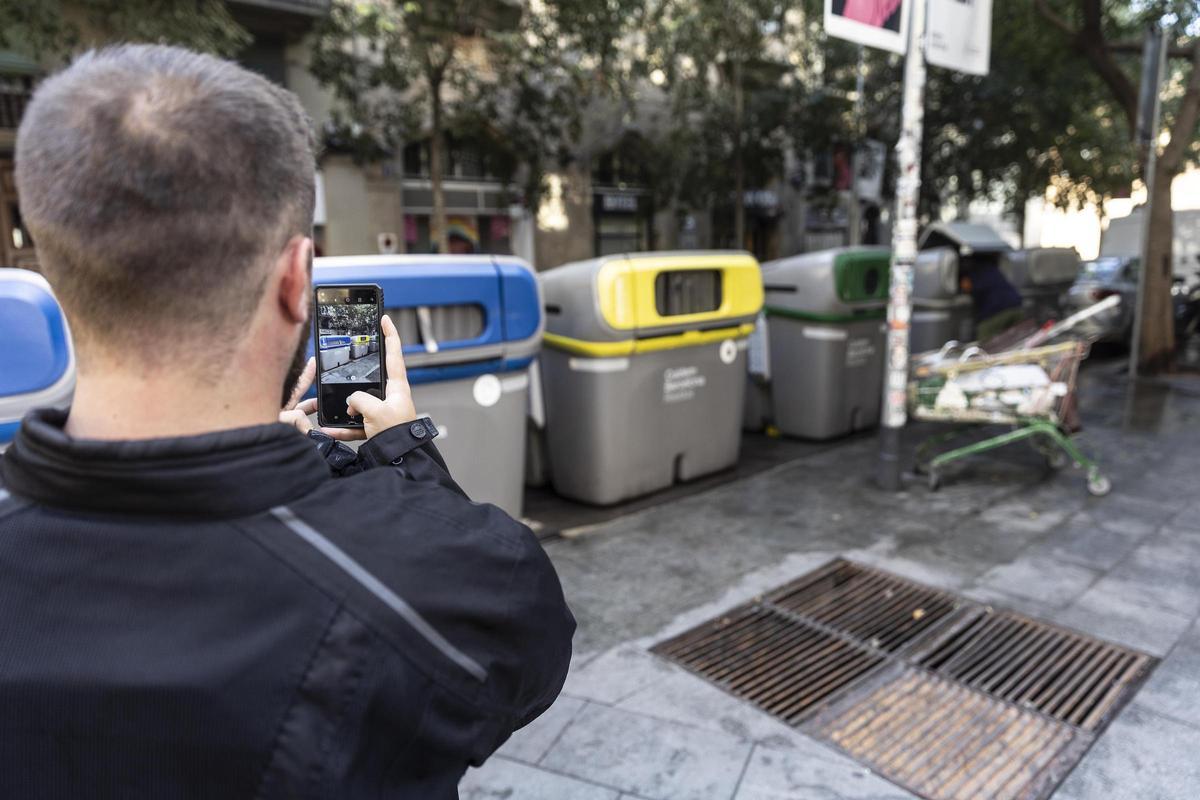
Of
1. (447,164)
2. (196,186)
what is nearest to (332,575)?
(196,186)

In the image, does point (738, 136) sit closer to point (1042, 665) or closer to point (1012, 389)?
point (1012, 389)

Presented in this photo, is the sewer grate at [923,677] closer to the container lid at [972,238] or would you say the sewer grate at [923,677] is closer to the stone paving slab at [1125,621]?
the stone paving slab at [1125,621]

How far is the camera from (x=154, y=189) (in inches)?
32.9

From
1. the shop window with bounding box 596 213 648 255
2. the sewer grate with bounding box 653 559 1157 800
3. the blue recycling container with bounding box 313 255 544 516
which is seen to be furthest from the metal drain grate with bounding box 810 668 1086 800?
the shop window with bounding box 596 213 648 255

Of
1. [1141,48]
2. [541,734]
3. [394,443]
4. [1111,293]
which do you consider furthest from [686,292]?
[1111,293]

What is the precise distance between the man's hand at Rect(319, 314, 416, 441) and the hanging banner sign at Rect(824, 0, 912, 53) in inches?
157

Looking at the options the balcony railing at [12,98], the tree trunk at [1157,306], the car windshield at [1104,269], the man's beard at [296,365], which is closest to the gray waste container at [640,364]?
the man's beard at [296,365]

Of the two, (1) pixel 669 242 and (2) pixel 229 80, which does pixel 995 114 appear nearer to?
(1) pixel 669 242

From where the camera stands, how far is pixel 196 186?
0.85 metres

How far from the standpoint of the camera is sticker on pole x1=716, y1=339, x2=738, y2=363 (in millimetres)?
5652

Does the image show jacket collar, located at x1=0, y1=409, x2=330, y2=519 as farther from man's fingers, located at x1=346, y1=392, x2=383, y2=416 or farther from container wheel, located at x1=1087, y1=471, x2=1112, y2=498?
container wheel, located at x1=1087, y1=471, x2=1112, y2=498

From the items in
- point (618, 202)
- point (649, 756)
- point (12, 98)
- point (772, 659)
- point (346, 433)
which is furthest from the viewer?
point (618, 202)

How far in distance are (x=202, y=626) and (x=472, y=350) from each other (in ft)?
11.0

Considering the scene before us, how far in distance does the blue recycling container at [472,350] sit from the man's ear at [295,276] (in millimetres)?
2776
